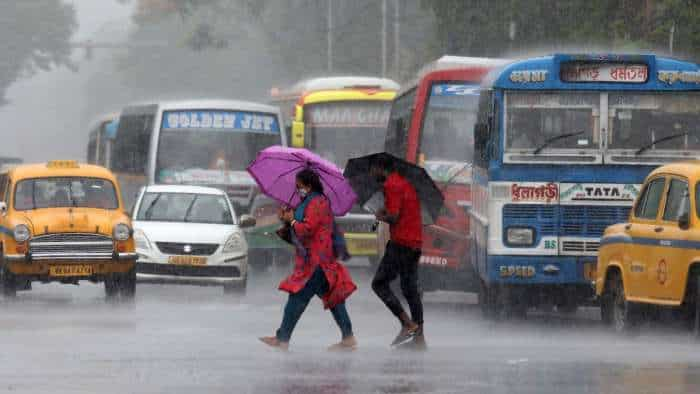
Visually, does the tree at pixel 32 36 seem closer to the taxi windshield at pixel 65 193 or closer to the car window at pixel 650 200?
the taxi windshield at pixel 65 193

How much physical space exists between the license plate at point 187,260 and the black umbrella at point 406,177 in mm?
8315

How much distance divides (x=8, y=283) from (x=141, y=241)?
2.36 meters

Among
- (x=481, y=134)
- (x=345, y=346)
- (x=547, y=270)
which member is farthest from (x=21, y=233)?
(x=345, y=346)

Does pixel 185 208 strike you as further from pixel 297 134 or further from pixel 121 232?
pixel 297 134

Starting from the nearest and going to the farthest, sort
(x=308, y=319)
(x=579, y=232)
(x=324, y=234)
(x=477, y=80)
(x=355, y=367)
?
1. (x=355, y=367)
2. (x=324, y=234)
3. (x=579, y=232)
4. (x=308, y=319)
5. (x=477, y=80)

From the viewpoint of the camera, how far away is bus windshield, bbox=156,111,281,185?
3544 centimetres

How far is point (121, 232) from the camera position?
24250mm

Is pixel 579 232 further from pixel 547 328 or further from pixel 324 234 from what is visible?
pixel 324 234

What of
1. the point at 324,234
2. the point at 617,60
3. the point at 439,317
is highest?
the point at 617,60

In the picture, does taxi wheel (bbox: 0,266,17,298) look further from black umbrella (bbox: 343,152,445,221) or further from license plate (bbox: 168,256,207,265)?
→ black umbrella (bbox: 343,152,445,221)

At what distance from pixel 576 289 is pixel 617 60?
8.05 feet

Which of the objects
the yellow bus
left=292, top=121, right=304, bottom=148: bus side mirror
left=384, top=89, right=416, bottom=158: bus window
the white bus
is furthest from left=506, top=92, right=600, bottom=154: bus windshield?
the white bus

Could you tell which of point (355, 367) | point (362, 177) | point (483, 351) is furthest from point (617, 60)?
point (355, 367)

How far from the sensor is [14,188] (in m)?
25.3
